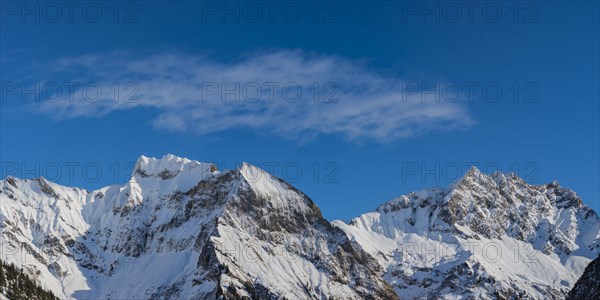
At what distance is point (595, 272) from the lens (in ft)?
433

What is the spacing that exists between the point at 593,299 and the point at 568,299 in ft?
26.8

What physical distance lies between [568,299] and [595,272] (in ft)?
23.2

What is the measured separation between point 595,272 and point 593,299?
19.6 ft

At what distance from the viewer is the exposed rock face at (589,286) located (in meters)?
129

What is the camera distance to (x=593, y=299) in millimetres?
127688

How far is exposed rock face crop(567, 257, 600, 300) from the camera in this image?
423ft

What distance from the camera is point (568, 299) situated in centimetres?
13562

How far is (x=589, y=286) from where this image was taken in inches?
5157
